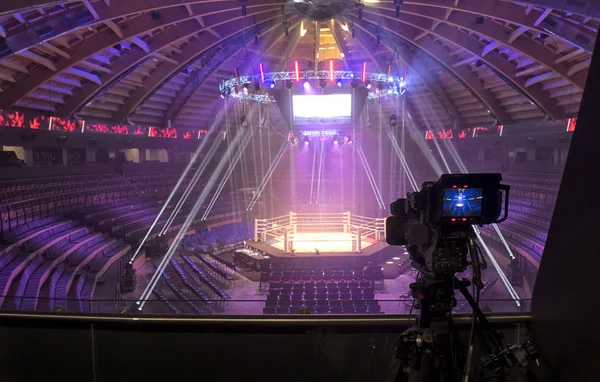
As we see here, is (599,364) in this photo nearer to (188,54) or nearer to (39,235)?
(39,235)

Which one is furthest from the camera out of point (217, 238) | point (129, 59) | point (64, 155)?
point (64, 155)

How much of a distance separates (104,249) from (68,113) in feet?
23.2

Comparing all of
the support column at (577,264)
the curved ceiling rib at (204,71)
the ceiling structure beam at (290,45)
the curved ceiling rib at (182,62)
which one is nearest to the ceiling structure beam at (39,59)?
the curved ceiling rib at (182,62)

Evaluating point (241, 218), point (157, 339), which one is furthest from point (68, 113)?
point (157, 339)

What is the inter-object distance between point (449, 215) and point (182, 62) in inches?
636

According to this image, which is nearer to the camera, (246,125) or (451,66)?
(451,66)

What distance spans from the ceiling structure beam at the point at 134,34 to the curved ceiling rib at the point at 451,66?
15.9ft

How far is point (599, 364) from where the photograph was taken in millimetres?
1677

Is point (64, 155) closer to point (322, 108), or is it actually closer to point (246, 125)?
point (246, 125)

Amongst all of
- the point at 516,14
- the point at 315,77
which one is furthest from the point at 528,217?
the point at 315,77

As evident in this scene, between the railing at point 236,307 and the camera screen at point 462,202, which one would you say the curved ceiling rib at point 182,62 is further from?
the camera screen at point 462,202

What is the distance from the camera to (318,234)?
18.5 m

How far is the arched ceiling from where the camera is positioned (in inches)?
400

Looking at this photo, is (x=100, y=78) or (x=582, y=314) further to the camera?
(x=100, y=78)
